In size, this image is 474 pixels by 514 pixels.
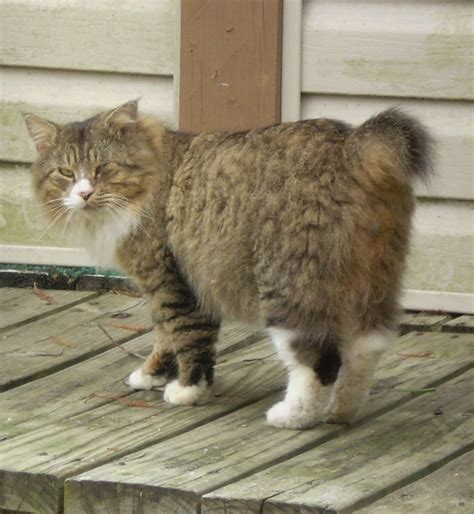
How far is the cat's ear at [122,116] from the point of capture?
4906mm

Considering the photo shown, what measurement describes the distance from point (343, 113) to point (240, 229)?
4.83 feet

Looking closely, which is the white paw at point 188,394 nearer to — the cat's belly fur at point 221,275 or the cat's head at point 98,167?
the cat's belly fur at point 221,275

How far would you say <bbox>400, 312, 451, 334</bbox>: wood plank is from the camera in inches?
225

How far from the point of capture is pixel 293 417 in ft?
14.6

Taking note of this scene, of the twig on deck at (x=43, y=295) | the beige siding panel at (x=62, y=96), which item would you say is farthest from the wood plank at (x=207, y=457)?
the beige siding panel at (x=62, y=96)

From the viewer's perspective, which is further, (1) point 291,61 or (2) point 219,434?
(1) point 291,61

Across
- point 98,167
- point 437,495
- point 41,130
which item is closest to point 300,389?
point 437,495

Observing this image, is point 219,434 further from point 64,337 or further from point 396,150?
point 64,337

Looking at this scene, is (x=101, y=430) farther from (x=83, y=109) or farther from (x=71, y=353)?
(x=83, y=109)

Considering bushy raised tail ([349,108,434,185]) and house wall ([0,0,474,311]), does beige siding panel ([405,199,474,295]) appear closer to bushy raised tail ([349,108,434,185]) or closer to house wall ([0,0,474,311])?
house wall ([0,0,474,311])

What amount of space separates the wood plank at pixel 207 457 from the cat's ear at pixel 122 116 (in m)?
1.11

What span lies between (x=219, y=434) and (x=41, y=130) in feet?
4.47

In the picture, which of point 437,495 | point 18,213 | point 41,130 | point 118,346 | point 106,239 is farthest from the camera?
point 18,213

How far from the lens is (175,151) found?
4953 millimetres
